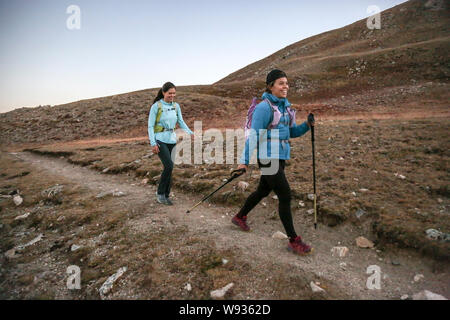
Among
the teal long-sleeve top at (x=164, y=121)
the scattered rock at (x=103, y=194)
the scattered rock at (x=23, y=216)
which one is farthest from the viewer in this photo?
the scattered rock at (x=103, y=194)

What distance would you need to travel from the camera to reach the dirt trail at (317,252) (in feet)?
12.2

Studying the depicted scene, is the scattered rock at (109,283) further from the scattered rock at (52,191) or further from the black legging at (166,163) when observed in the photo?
the scattered rock at (52,191)

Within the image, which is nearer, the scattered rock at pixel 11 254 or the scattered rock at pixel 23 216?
the scattered rock at pixel 11 254

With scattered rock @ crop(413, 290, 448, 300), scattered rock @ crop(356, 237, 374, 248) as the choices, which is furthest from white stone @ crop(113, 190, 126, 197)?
scattered rock @ crop(413, 290, 448, 300)

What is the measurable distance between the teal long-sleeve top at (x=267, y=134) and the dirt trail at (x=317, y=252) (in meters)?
1.75

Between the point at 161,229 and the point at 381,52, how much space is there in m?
42.7

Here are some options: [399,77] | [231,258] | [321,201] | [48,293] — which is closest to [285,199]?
[231,258]

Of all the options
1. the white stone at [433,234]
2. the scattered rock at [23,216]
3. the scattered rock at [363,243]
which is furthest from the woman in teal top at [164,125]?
the white stone at [433,234]

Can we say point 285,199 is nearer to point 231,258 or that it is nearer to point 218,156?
point 231,258

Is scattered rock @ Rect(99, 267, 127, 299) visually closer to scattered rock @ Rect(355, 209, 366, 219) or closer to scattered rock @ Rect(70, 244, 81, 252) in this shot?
scattered rock @ Rect(70, 244, 81, 252)

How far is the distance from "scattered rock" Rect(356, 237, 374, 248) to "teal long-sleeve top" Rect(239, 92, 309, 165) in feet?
7.50

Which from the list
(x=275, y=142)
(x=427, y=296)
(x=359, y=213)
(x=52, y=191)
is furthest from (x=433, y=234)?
(x=52, y=191)

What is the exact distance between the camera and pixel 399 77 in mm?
29391

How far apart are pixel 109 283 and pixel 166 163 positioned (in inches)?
129
